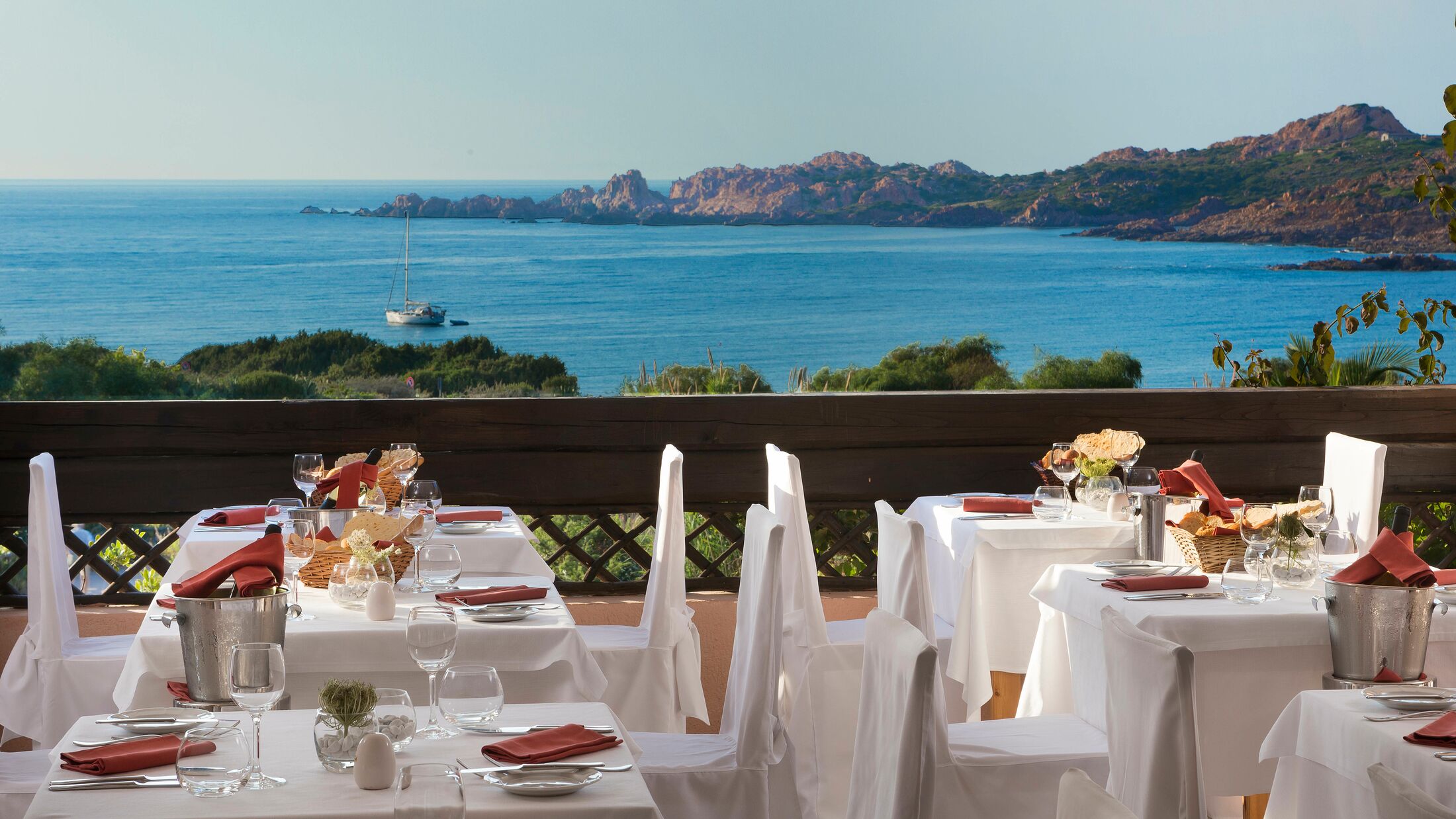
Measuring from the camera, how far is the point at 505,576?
314 centimetres

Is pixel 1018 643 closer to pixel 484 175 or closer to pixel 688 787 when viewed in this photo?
pixel 688 787

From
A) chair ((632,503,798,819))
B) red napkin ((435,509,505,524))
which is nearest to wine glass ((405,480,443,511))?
red napkin ((435,509,505,524))

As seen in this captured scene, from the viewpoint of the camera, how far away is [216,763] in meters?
1.48

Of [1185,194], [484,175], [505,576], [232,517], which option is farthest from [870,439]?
[484,175]

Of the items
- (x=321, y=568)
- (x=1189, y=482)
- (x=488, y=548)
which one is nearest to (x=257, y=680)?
(x=321, y=568)

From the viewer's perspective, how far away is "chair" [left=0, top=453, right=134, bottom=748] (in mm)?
3047

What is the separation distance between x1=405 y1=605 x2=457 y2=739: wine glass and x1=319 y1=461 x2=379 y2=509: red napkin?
142 centimetres

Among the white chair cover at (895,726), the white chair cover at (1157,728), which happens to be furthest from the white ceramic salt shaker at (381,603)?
the white chair cover at (1157,728)

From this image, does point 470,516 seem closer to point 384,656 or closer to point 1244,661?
point 384,656

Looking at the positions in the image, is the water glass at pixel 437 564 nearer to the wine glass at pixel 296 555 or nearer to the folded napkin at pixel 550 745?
the wine glass at pixel 296 555

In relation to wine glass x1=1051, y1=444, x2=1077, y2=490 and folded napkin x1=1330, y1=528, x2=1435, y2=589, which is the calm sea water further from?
folded napkin x1=1330, y1=528, x2=1435, y2=589

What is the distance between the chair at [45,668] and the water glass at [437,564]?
1019mm

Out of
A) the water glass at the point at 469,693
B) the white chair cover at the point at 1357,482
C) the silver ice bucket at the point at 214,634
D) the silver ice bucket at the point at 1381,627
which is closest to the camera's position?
the water glass at the point at 469,693

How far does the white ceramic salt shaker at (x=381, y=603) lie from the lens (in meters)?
2.34
